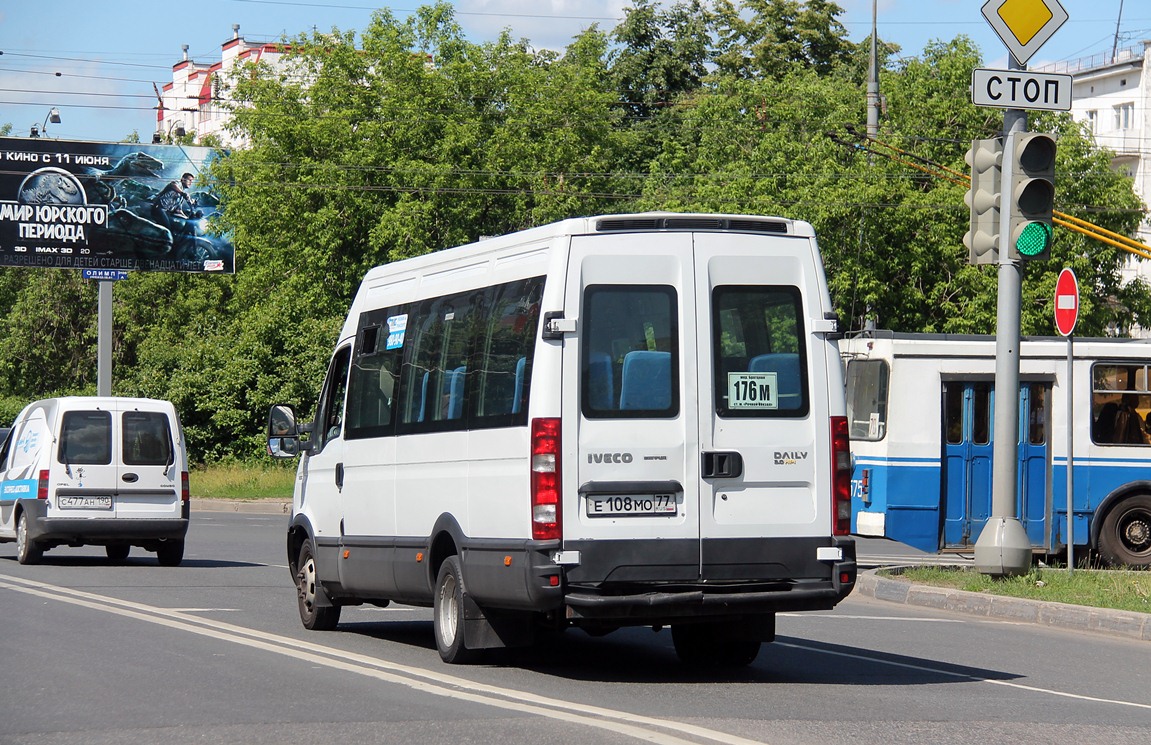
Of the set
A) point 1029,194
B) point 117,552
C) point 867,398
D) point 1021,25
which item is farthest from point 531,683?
point 117,552

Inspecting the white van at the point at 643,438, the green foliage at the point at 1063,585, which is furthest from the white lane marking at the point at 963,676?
the green foliage at the point at 1063,585

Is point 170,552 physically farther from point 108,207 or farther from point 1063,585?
point 108,207

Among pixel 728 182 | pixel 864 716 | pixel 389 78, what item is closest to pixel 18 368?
pixel 389 78

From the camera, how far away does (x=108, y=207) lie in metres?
41.8

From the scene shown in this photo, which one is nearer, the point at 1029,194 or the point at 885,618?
the point at 885,618

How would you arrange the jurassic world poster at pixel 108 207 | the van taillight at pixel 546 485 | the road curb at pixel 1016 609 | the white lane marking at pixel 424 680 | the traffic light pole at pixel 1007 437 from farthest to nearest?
1. the jurassic world poster at pixel 108 207
2. the traffic light pole at pixel 1007 437
3. the road curb at pixel 1016 609
4. the van taillight at pixel 546 485
5. the white lane marking at pixel 424 680

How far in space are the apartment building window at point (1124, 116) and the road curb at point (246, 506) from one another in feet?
194

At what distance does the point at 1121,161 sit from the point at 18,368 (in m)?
52.7

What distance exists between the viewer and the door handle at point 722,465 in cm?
976

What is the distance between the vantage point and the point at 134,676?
9922mm

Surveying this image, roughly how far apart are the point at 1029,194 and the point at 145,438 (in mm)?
11426

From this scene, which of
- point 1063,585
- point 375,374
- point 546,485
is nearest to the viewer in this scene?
point 546,485

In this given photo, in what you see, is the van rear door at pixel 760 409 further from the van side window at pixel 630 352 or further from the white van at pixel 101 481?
the white van at pixel 101 481

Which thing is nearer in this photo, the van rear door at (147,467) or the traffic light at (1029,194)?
the traffic light at (1029,194)
